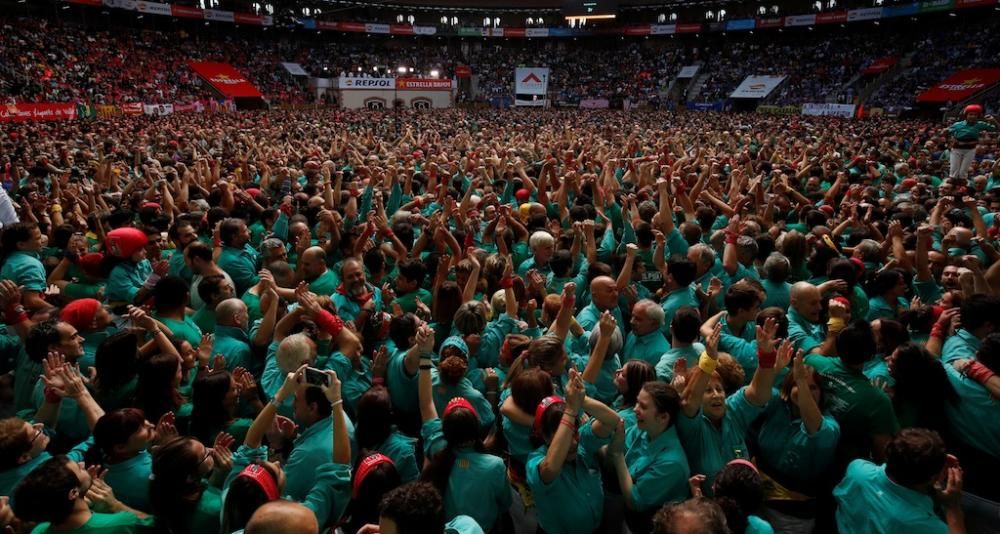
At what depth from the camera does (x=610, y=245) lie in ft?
22.5

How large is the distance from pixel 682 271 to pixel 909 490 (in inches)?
101

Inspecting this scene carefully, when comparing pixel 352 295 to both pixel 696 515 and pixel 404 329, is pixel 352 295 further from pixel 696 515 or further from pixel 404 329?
pixel 696 515

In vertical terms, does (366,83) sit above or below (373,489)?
above

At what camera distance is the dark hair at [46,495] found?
2332 millimetres

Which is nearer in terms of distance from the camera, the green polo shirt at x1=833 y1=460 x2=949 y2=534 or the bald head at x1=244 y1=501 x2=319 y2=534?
the bald head at x1=244 y1=501 x2=319 y2=534

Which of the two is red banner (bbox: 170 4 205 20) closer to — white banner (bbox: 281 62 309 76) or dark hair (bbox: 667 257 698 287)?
white banner (bbox: 281 62 309 76)

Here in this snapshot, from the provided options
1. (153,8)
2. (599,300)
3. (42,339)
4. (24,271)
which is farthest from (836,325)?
(153,8)

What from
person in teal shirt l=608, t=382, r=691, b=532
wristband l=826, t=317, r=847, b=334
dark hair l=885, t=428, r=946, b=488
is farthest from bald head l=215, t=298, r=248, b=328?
wristband l=826, t=317, r=847, b=334

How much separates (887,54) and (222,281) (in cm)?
4768

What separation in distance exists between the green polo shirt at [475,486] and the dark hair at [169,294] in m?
2.64

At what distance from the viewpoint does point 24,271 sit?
5.10 metres

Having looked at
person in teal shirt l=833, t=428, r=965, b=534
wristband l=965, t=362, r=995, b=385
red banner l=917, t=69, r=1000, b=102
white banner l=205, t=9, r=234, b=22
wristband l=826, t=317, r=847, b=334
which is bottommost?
person in teal shirt l=833, t=428, r=965, b=534

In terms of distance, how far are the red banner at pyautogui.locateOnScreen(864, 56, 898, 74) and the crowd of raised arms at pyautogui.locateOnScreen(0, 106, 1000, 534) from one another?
38597mm

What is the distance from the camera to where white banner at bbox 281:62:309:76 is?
46.4 metres
